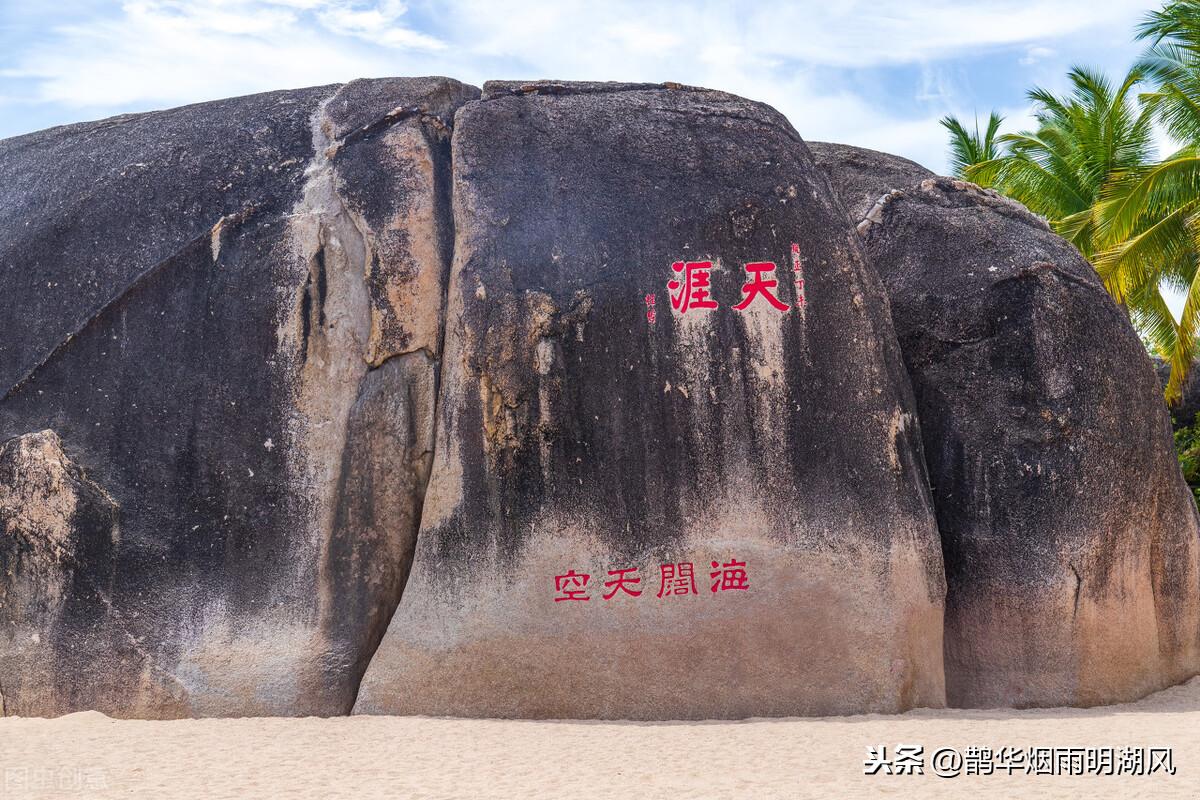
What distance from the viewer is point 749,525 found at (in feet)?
18.5

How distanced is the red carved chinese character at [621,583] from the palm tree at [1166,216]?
8581mm

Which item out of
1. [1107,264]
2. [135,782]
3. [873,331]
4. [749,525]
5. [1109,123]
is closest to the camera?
[135,782]

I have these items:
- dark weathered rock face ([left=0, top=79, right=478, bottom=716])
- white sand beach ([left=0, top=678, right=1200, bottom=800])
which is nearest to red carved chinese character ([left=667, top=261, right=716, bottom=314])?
dark weathered rock face ([left=0, top=79, right=478, bottom=716])

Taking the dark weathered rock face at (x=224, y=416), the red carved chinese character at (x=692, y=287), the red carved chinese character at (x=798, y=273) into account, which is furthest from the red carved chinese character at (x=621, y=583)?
the red carved chinese character at (x=798, y=273)

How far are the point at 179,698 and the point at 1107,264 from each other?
10.7 metres

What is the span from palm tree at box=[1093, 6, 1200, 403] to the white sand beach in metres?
8.06

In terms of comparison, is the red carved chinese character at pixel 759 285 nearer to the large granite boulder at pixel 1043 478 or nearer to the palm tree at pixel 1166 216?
the large granite boulder at pixel 1043 478

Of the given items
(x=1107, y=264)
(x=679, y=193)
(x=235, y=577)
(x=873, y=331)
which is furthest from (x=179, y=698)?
(x=1107, y=264)

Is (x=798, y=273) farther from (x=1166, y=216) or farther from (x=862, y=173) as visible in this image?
(x=1166, y=216)

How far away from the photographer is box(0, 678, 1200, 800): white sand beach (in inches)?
171

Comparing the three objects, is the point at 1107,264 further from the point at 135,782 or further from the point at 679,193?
the point at 135,782

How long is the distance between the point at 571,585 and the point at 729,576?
75 centimetres

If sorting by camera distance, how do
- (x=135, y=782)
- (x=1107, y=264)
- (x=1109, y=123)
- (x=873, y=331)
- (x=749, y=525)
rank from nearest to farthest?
(x=135, y=782), (x=749, y=525), (x=873, y=331), (x=1107, y=264), (x=1109, y=123)

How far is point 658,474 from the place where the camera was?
568 cm
